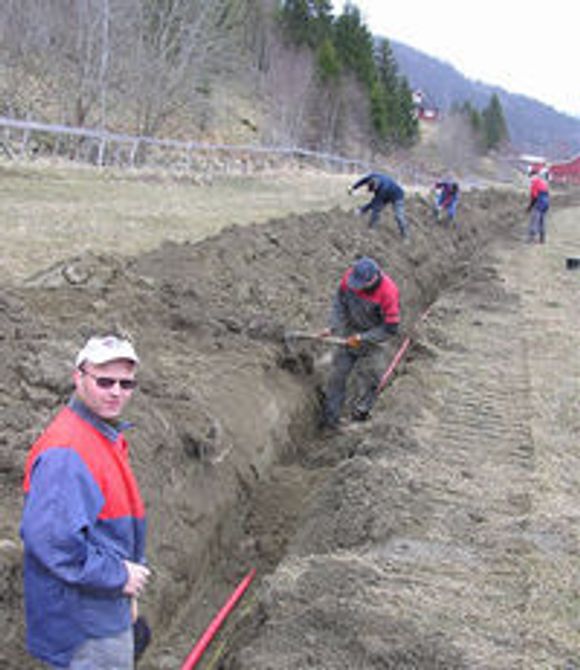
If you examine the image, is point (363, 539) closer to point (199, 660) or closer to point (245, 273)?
point (199, 660)

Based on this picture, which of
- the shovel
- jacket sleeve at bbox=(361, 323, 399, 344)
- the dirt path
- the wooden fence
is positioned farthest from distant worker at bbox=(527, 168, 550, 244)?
jacket sleeve at bbox=(361, 323, 399, 344)

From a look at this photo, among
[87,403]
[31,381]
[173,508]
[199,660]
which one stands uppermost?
[87,403]

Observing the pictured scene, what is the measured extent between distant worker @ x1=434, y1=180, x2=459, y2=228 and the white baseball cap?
1950cm

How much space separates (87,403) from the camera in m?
3.19

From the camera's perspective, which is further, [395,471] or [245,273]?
[245,273]

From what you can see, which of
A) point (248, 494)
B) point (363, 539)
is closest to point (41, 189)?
point (248, 494)

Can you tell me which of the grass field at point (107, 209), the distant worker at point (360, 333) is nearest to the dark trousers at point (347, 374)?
the distant worker at point (360, 333)

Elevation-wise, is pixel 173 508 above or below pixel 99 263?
below

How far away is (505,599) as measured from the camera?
502 centimetres

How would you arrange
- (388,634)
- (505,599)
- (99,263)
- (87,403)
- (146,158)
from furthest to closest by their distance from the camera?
1. (146,158)
2. (99,263)
3. (505,599)
4. (388,634)
5. (87,403)

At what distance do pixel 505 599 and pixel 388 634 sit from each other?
92 centimetres

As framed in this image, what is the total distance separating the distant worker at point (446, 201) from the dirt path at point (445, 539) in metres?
12.3

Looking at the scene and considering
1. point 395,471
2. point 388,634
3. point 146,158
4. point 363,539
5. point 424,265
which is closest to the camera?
point 388,634

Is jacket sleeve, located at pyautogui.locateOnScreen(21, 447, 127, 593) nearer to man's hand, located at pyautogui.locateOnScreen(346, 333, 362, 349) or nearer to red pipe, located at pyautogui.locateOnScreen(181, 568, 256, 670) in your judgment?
red pipe, located at pyautogui.locateOnScreen(181, 568, 256, 670)
